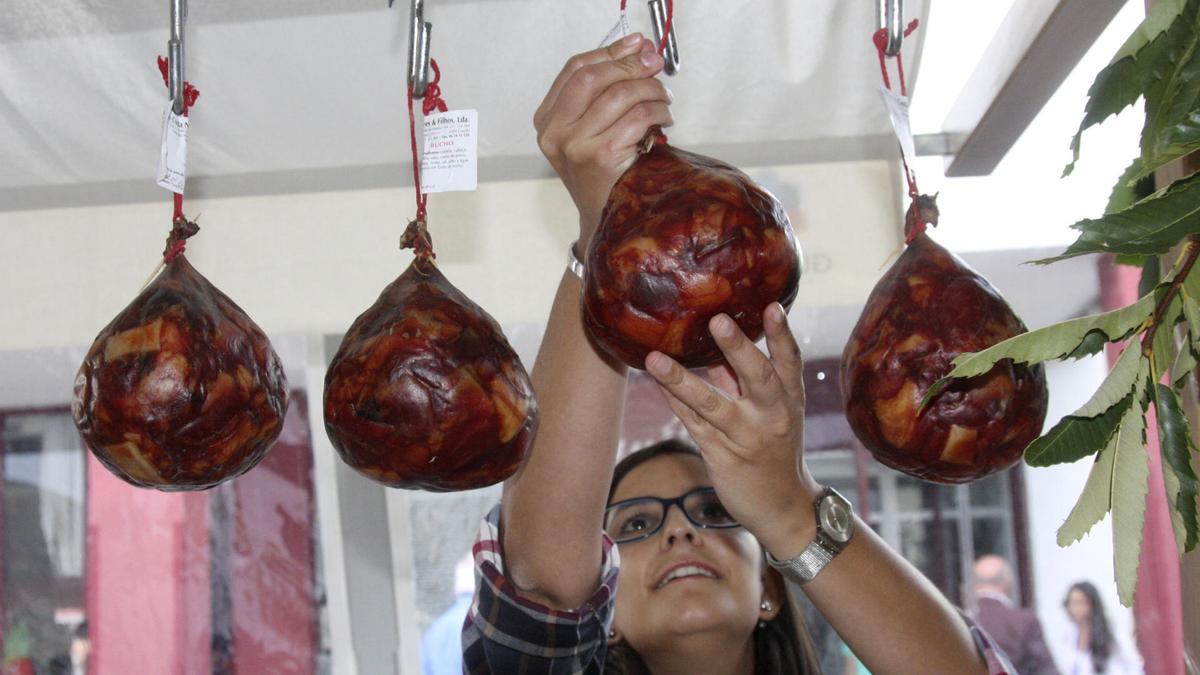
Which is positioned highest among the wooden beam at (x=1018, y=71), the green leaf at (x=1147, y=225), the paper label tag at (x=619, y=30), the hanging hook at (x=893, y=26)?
the wooden beam at (x=1018, y=71)

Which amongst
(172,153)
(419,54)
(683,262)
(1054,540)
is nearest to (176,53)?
(172,153)

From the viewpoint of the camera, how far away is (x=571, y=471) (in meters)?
1.24

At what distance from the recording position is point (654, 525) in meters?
1.75

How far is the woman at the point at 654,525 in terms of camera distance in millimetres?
886

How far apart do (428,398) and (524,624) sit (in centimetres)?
71

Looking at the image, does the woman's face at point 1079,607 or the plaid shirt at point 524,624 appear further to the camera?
the woman's face at point 1079,607

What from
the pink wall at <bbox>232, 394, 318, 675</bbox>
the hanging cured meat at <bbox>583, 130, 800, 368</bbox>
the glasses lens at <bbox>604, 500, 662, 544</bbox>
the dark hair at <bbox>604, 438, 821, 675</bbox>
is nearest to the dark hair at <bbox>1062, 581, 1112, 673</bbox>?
the dark hair at <bbox>604, 438, 821, 675</bbox>

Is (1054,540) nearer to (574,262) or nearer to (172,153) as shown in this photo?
(574,262)

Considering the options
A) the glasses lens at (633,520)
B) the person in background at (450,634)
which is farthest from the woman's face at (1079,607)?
the person in background at (450,634)

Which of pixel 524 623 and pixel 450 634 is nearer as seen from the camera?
pixel 524 623

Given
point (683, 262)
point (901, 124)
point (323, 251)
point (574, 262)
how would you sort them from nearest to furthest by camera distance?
point (683, 262) → point (901, 124) → point (574, 262) → point (323, 251)

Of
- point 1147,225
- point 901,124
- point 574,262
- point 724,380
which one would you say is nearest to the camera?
point 1147,225

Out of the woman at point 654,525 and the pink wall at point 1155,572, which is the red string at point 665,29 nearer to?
the woman at point 654,525

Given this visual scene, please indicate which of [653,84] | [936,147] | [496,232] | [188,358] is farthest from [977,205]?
[188,358]
